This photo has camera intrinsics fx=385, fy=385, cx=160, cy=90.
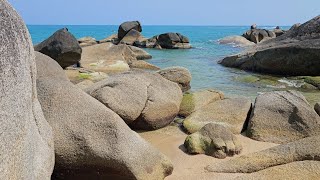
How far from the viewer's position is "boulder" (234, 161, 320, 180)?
4.98 metres

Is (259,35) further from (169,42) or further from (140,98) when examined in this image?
(140,98)

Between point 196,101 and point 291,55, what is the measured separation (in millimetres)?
11458

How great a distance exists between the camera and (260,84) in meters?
16.1

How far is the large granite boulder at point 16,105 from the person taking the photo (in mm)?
2930

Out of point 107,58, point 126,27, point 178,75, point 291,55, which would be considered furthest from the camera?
point 126,27

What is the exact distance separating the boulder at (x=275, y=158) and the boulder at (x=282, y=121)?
1.67 m

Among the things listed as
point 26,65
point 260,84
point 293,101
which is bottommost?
point 260,84

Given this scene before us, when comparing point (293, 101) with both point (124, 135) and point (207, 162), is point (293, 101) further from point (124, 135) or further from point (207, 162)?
point (124, 135)

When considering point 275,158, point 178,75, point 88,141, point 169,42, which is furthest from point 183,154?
point 169,42

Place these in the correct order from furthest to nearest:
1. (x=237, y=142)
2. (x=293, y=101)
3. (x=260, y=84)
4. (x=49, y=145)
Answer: (x=260, y=84) → (x=293, y=101) → (x=237, y=142) → (x=49, y=145)

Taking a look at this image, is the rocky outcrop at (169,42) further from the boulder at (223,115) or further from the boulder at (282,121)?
the boulder at (282,121)

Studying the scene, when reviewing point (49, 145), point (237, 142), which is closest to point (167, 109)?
point (237, 142)

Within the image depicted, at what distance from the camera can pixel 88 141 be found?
492 centimetres

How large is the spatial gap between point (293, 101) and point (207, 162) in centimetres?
282
